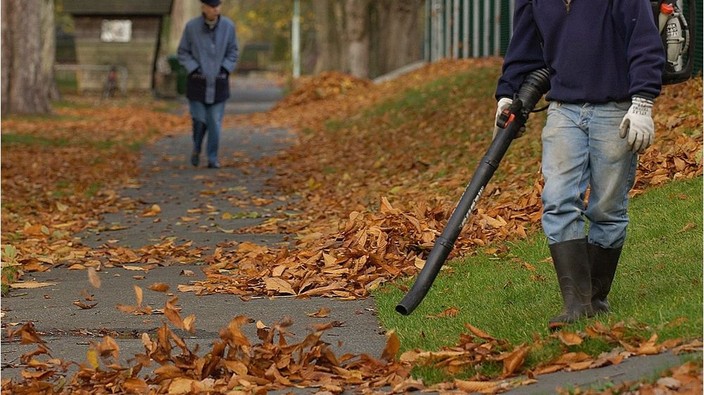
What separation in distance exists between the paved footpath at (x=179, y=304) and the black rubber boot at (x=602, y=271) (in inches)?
41.2

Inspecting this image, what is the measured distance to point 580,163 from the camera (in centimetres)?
625

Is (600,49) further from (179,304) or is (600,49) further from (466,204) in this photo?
(179,304)

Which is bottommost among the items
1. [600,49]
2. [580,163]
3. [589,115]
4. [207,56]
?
[207,56]

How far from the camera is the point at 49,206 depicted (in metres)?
13.4

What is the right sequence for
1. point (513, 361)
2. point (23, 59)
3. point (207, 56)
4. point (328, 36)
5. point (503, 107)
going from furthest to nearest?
point (328, 36), point (23, 59), point (207, 56), point (503, 107), point (513, 361)

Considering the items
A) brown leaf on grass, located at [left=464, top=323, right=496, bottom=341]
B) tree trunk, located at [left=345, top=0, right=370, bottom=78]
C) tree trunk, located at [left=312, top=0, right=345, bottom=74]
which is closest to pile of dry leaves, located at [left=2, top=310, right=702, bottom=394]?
brown leaf on grass, located at [left=464, top=323, right=496, bottom=341]

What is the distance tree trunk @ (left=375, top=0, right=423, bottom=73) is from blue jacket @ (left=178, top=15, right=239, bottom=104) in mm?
21260

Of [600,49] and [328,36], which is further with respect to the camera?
[328,36]

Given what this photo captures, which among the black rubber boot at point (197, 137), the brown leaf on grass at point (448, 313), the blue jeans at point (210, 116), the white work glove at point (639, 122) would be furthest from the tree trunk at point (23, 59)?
the white work glove at point (639, 122)

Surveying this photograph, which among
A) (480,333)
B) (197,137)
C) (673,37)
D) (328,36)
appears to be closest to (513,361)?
(480,333)

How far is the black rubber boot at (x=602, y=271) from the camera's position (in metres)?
6.55

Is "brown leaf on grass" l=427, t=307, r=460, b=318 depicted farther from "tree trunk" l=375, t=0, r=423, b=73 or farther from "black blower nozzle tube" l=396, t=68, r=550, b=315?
"tree trunk" l=375, t=0, r=423, b=73

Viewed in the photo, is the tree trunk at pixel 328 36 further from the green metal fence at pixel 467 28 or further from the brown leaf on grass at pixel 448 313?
the brown leaf on grass at pixel 448 313

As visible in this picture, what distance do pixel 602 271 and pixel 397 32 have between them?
32.8m
